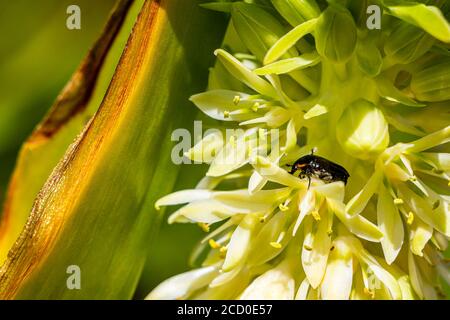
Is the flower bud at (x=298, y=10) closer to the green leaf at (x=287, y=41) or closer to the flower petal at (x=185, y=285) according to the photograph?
the green leaf at (x=287, y=41)

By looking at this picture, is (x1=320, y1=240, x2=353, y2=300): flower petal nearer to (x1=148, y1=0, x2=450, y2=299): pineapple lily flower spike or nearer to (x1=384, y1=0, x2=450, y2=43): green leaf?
(x1=148, y1=0, x2=450, y2=299): pineapple lily flower spike

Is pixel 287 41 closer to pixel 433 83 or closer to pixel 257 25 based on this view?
pixel 257 25

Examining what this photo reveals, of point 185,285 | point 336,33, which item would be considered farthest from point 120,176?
point 336,33

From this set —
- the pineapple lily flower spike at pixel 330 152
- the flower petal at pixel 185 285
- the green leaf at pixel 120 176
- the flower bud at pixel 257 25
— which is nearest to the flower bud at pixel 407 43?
the pineapple lily flower spike at pixel 330 152
